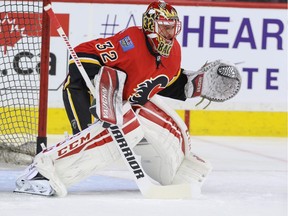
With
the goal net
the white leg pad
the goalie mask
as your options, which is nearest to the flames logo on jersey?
the goalie mask

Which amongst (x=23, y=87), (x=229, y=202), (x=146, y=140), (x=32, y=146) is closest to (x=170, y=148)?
(x=146, y=140)

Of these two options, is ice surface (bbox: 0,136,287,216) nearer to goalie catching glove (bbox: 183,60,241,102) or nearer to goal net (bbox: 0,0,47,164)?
goalie catching glove (bbox: 183,60,241,102)

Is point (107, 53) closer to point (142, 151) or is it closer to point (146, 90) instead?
point (146, 90)

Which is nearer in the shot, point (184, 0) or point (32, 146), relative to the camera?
point (32, 146)

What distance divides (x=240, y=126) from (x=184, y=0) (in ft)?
2.86

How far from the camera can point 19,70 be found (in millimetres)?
5398

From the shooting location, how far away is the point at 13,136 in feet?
15.2

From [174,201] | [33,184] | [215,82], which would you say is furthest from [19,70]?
[174,201]

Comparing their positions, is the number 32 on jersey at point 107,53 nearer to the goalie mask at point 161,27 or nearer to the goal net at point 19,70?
the goalie mask at point 161,27

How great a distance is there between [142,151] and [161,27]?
0.48m

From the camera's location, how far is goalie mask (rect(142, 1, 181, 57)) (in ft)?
11.4

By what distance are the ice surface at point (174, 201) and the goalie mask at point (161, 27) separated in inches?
22.0

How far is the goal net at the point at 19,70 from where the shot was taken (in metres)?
4.74

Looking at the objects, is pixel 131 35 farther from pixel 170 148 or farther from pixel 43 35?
pixel 43 35
